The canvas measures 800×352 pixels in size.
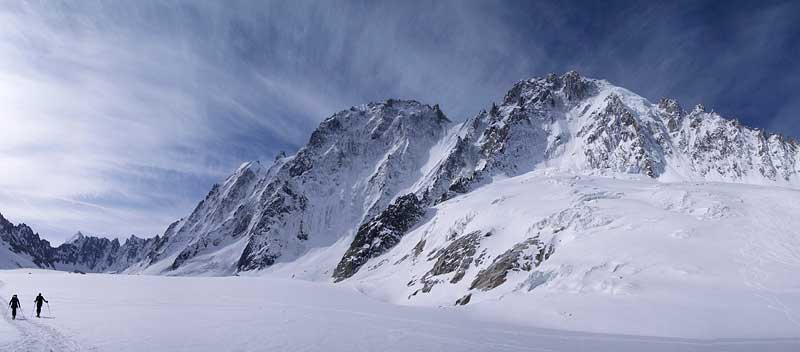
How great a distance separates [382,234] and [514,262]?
7979 cm

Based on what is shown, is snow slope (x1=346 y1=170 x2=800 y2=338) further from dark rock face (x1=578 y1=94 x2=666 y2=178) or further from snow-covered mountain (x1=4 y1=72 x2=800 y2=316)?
dark rock face (x1=578 y1=94 x2=666 y2=178)

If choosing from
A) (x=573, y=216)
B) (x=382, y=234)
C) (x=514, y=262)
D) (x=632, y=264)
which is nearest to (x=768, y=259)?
(x=632, y=264)

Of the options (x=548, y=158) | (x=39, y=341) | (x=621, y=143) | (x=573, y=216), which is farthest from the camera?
(x=548, y=158)

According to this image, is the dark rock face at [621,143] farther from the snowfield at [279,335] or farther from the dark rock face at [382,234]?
the snowfield at [279,335]

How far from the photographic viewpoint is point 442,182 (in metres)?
165

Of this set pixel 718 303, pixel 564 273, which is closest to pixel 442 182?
pixel 564 273

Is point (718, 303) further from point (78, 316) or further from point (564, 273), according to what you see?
point (78, 316)

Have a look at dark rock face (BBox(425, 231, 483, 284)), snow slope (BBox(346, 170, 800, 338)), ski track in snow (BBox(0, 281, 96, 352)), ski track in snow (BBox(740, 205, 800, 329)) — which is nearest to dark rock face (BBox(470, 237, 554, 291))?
snow slope (BBox(346, 170, 800, 338))

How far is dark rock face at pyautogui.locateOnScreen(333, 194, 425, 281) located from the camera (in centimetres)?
11962

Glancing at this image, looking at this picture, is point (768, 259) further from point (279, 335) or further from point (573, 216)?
point (279, 335)

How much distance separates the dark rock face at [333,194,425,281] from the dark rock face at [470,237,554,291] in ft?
232

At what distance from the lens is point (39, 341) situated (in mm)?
16812

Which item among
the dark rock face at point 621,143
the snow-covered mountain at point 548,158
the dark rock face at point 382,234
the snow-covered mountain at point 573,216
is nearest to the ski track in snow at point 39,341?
the snow-covered mountain at point 573,216

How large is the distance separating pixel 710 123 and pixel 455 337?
491 feet
